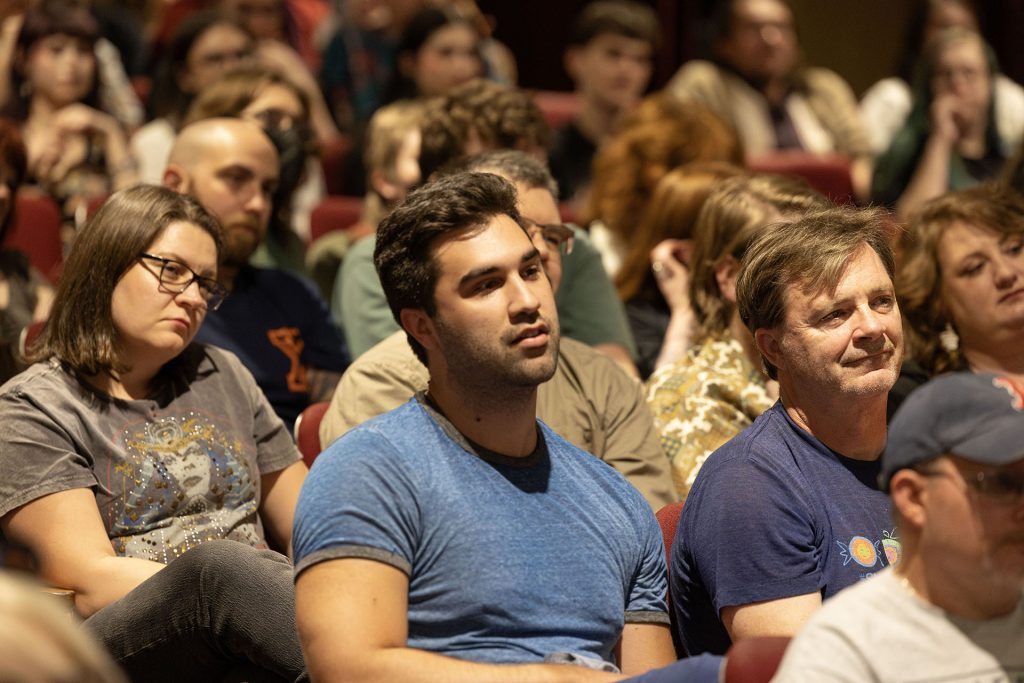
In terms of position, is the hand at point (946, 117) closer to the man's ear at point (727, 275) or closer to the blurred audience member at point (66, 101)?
the man's ear at point (727, 275)

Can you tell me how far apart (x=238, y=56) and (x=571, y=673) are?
3.33m

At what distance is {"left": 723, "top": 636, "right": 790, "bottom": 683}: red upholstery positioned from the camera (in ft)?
5.22

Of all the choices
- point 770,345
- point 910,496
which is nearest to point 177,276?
point 770,345

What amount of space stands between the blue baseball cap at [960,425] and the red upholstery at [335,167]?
363cm

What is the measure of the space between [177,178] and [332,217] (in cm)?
Answer: 120

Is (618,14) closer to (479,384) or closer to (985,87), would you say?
(985,87)

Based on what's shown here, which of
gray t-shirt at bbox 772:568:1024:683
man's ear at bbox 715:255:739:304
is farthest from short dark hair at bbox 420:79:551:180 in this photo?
gray t-shirt at bbox 772:568:1024:683

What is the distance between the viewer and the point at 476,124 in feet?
10.8

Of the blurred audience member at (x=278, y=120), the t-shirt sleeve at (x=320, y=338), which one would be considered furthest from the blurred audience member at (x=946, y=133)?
the t-shirt sleeve at (x=320, y=338)

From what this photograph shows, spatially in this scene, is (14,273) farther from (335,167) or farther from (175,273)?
(335,167)

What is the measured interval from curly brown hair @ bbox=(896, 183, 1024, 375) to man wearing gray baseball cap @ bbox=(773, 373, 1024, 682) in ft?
4.69

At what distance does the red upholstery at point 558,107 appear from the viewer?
5.50m

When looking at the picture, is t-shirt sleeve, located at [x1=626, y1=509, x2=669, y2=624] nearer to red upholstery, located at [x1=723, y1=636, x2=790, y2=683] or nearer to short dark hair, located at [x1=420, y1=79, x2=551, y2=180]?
red upholstery, located at [x1=723, y1=636, x2=790, y2=683]

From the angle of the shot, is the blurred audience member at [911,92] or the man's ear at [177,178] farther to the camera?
the blurred audience member at [911,92]
